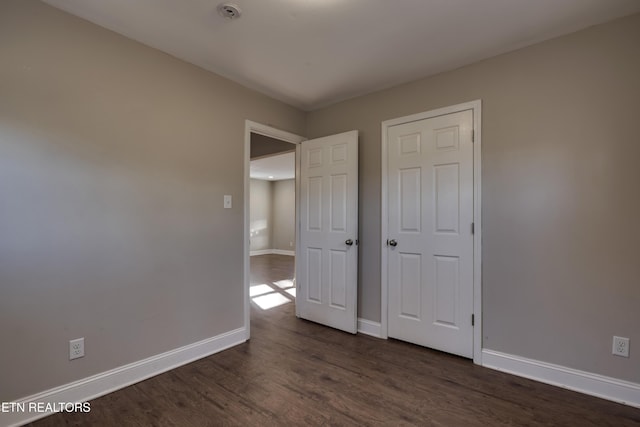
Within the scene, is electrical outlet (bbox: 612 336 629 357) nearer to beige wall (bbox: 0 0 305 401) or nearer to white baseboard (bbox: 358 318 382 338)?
white baseboard (bbox: 358 318 382 338)

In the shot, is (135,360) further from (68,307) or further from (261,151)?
(261,151)

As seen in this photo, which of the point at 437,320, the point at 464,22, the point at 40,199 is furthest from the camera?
the point at 437,320

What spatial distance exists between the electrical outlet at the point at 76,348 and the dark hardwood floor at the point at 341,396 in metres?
0.31

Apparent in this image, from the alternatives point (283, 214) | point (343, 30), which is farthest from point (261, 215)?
point (343, 30)

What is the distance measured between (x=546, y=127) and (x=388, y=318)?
6.78 feet

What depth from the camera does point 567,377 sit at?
80.9 inches

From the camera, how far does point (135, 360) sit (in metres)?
2.15

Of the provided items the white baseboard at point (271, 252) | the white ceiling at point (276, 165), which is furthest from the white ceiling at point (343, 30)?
the white baseboard at point (271, 252)

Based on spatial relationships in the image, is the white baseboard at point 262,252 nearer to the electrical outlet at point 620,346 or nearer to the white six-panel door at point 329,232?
the white six-panel door at point 329,232

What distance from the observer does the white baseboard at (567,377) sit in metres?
1.88

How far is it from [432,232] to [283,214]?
25.2 ft

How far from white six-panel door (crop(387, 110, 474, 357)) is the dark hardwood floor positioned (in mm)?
260

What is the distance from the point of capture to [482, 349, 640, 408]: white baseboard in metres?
1.88

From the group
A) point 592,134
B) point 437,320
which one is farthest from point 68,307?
point 592,134
